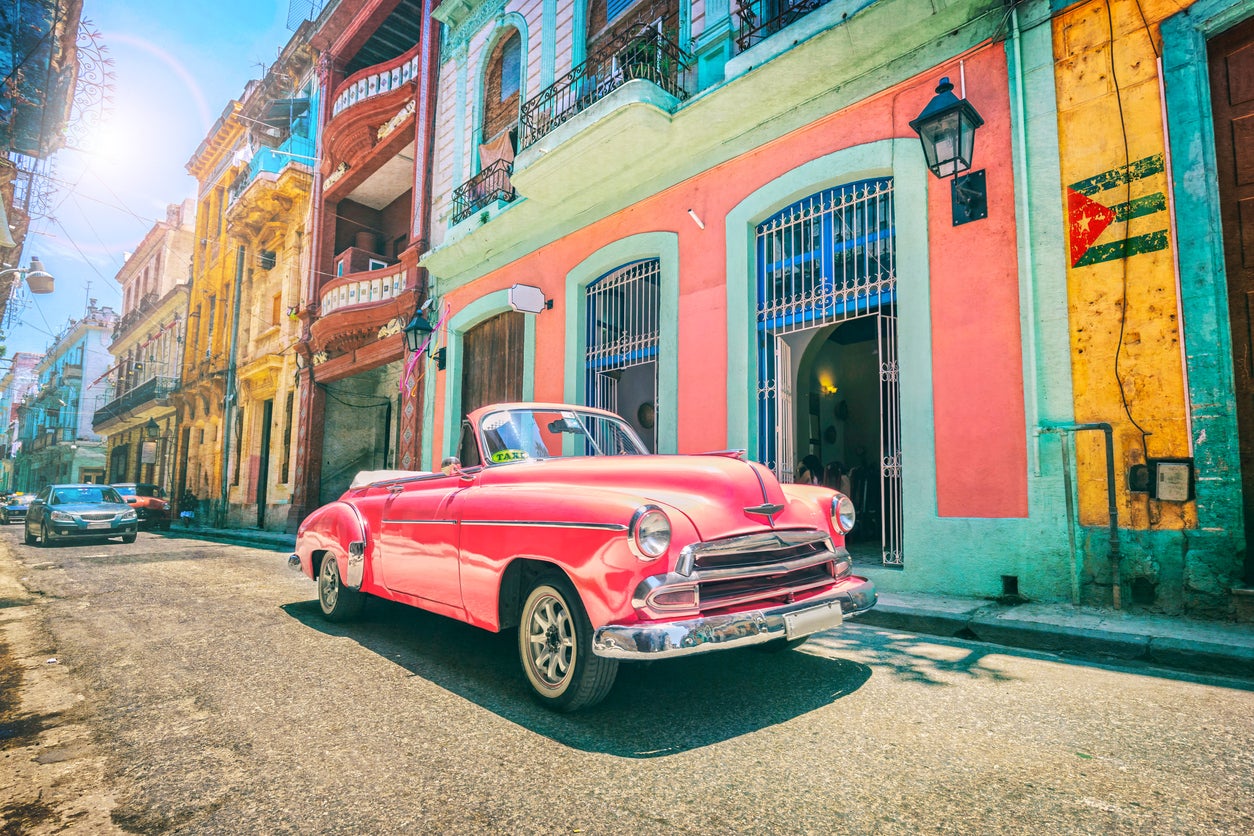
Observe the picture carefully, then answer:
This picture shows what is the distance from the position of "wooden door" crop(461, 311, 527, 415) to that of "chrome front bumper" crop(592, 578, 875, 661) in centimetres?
845

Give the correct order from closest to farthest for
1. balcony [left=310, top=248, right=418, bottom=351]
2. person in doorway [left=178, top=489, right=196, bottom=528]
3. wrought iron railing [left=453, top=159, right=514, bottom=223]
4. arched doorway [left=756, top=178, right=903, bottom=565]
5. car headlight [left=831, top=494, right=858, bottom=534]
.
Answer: car headlight [left=831, top=494, right=858, bottom=534]
arched doorway [left=756, top=178, right=903, bottom=565]
wrought iron railing [left=453, top=159, right=514, bottom=223]
balcony [left=310, top=248, right=418, bottom=351]
person in doorway [left=178, top=489, right=196, bottom=528]

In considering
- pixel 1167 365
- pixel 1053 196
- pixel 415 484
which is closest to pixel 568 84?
pixel 1053 196

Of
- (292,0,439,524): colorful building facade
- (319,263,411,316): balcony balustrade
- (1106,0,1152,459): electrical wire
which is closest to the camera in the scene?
(1106,0,1152,459): electrical wire

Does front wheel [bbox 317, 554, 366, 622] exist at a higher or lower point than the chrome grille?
lower

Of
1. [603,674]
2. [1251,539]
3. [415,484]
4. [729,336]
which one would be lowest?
[603,674]

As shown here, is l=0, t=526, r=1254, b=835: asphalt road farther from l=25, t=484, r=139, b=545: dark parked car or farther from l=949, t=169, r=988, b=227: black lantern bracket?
l=25, t=484, r=139, b=545: dark parked car

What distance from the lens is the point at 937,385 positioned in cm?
594

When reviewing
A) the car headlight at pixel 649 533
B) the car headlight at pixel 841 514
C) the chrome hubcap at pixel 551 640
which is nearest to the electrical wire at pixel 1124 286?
the car headlight at pixel 841 514

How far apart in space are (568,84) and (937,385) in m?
7.32

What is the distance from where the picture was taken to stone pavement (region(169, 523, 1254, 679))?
147 inches

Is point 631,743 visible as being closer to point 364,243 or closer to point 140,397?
point 364,243

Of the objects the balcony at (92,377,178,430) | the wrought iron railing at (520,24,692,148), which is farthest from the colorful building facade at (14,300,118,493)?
the wrought iron railing at (520,24,692,148)

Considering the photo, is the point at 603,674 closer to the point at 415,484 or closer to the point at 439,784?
the point at 439,784

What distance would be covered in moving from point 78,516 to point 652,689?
46.6 feet
